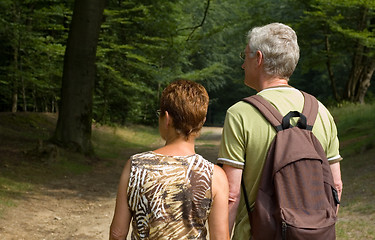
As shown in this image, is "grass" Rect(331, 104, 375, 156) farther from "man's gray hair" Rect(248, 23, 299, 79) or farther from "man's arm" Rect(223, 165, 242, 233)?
"man's arm" Rect(223, 165, 242, 233)

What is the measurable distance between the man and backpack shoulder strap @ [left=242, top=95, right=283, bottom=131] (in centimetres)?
2

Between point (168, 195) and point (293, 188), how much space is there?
536 mm

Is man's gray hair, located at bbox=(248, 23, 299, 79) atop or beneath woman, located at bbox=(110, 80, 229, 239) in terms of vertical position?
atop

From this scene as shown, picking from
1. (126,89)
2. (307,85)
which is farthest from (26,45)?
(307,85)

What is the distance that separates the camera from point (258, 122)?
2242mm

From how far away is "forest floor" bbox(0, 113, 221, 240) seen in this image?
666cm

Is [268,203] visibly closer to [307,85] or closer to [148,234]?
[148,234]

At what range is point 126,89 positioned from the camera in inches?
840

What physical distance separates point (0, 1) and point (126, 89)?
763 cm

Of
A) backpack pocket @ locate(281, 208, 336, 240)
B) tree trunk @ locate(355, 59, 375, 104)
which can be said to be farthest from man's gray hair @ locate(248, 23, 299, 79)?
tree trunk @ locate(355, 59, 375, 104)

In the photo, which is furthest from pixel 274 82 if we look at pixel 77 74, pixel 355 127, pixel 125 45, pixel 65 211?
pixel 355 127

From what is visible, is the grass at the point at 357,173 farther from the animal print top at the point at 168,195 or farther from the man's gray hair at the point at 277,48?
the animal print top at the point at 168,195

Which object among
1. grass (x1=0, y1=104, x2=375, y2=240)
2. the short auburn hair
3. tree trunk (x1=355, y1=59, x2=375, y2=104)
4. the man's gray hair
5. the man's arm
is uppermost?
→ the man's gray hair

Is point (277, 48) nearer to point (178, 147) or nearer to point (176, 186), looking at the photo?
point (178, 147)
